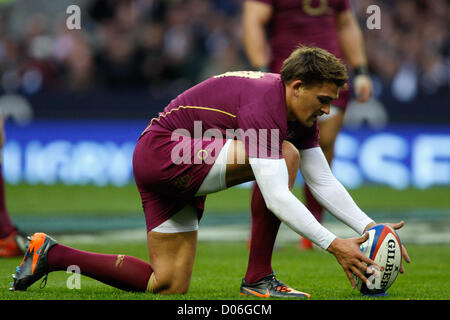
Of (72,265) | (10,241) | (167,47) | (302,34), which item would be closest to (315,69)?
(72,265)

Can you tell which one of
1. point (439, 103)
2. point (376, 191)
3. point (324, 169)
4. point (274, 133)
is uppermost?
point (274, 133)

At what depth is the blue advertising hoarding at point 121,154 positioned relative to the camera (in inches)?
476

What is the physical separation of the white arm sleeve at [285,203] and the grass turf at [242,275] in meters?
0.45

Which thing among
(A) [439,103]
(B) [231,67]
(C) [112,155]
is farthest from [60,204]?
(A) [439,103]

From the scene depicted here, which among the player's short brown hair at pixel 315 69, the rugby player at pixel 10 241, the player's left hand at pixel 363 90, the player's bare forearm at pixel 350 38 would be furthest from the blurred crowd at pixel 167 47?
the player's short brown hair at pixel 315 69

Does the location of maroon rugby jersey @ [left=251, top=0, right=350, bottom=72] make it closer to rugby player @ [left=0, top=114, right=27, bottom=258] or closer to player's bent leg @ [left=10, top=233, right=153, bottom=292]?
rugby player @ [left=0, top=114, right=27, bottom=258]

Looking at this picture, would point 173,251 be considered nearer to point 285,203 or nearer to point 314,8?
point 285,203

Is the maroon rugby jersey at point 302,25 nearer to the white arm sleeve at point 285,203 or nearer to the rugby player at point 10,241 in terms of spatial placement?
the rugby player at point 10,241

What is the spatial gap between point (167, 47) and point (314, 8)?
7.81m

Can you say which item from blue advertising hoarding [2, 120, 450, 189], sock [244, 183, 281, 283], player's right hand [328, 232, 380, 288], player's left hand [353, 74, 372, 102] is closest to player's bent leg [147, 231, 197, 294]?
sock [244, 183, 281, 283]

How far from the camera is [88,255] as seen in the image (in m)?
4.73

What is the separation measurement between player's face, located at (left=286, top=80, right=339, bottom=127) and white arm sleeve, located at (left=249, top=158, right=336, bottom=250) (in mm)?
348
